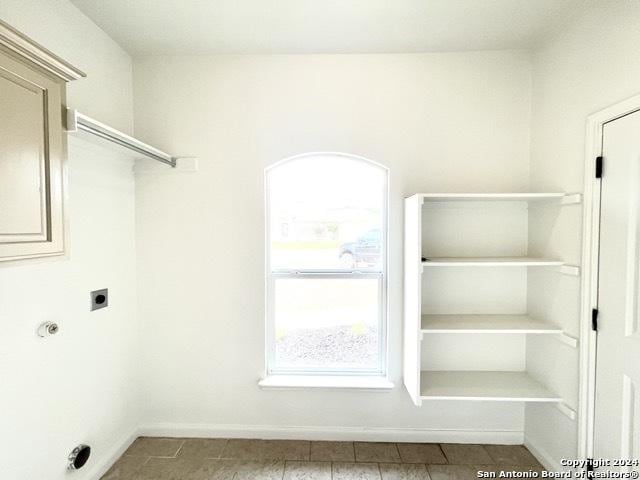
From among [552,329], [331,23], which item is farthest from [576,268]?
[331,23]

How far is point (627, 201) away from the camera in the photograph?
1522 mm

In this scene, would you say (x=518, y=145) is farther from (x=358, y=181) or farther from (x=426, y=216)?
(x=358, y=181)

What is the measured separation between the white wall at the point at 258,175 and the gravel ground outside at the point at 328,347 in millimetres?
186

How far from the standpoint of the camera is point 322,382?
2.29m

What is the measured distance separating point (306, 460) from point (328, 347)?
Answer: 73cm

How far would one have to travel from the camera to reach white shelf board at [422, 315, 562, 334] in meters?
1.92

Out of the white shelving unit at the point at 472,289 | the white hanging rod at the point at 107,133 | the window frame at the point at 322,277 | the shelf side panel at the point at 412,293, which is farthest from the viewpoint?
the window frame at the point at 322,277

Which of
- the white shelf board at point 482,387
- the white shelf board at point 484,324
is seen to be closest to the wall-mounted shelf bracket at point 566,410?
the white shelf board at point 482,387

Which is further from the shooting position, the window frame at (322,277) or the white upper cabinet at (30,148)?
the window frame at (322,277)

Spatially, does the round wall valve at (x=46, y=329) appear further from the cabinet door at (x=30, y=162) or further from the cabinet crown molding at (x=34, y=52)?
the cabinet crown molding at (x=34, y=52)

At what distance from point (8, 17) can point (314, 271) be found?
6.76ft

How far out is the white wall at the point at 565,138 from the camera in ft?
5.15

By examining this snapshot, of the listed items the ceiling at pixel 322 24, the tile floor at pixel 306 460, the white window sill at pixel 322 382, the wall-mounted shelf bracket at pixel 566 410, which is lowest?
the tile floor at pixel 306 460

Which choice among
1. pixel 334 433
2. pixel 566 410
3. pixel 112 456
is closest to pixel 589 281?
pixel 566 410
